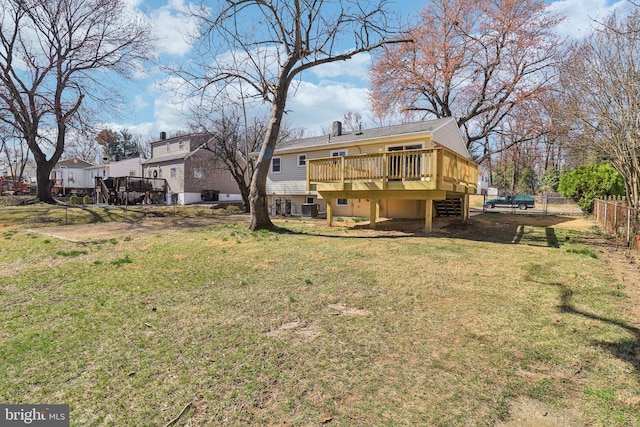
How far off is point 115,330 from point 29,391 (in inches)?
41.6

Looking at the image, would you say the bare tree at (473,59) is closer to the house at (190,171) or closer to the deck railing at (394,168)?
the deck railing at (394,168)

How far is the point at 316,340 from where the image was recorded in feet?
10.7

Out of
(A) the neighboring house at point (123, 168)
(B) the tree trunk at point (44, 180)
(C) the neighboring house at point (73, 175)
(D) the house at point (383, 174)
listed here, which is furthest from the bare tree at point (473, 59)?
(C) the neighboring house at point (73, 175)

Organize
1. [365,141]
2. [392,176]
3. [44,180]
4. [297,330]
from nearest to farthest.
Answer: [297,330] → [392,176] → [365,141] → [44,180]

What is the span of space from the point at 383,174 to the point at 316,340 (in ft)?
25.3

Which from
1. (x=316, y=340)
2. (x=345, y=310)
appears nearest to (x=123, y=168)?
(x=345, y=310)

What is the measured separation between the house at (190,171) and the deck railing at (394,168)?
693 inches

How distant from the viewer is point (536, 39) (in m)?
18.7

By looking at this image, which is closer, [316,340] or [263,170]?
[316,340]

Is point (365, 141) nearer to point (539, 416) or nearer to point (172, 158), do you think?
point (539, 416)

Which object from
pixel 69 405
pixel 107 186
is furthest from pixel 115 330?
pixel 107 186

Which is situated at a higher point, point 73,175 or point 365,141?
point 73,175

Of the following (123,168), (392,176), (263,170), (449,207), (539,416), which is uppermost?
(123,168)

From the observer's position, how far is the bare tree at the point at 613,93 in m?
9.38
